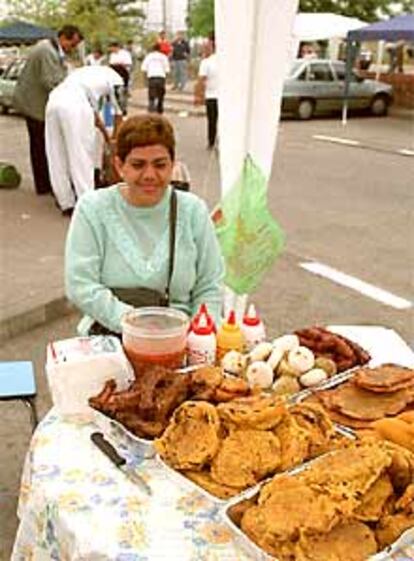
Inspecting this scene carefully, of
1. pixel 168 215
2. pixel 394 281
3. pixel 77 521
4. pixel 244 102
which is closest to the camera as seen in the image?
pixel 77 521

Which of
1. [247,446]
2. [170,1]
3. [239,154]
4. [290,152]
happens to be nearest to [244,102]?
[239,154]

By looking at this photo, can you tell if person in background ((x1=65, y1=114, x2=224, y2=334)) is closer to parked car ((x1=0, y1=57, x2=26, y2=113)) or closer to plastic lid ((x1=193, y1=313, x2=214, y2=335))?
plastic lid ((x1=193, y1=313, x2=214, y2=335))

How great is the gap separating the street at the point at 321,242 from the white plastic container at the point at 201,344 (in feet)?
4.10

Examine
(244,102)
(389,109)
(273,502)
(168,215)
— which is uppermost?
(244,102)

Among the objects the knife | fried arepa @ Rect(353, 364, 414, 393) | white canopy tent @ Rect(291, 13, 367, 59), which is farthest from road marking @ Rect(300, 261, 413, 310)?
white canopy tent @ Rect(291, 13, 367, 59)

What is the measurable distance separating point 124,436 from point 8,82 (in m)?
18.8

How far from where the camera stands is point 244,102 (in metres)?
3.05

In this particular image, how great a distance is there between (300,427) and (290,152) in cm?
1278

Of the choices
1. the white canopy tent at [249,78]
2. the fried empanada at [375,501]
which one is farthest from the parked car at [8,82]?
the fried empanada at [375,501]

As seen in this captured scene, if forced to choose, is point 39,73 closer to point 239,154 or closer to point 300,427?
point 239,154

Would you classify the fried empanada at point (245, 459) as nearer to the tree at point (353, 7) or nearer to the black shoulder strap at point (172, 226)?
the black shoulder strap at point (172, 226)

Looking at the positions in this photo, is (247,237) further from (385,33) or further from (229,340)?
(385,33)

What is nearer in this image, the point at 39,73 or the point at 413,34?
the point at 39,73

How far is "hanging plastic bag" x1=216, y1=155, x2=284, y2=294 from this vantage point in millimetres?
2729
